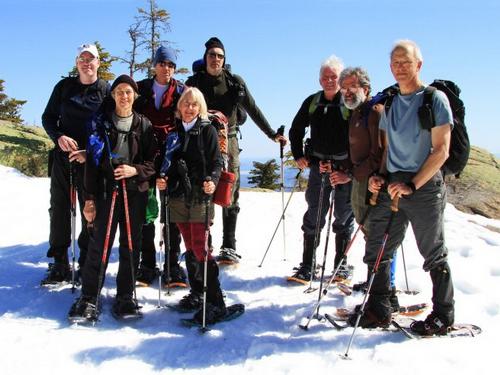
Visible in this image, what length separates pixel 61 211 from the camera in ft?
20.6

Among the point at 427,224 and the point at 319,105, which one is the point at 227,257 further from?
the point at 427,224

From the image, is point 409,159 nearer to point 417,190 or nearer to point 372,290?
point 417,190

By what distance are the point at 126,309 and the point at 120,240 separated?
2.67ft

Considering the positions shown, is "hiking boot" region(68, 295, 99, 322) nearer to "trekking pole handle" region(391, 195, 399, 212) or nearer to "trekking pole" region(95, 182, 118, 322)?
"trekking pole" region(95, 182, 118, 322)

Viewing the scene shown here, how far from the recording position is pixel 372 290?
496 centimetres

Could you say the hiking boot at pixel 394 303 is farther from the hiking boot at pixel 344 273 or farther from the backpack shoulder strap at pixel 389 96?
the backpack shoulder strap at pixel 389 96

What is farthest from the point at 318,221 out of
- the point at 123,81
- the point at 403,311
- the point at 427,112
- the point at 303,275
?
the point at 123,81

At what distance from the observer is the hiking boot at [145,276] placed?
6367 millimetres

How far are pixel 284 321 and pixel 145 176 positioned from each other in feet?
7.71

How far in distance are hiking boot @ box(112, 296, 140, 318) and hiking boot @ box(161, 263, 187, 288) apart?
90 cm

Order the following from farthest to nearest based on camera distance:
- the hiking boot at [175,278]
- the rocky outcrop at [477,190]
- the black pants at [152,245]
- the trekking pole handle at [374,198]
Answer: the rocky outcrop at [477,190]
the black pants at [152,245]
the hiking boot at [175,278]
the trekking pole handle at [374,198]

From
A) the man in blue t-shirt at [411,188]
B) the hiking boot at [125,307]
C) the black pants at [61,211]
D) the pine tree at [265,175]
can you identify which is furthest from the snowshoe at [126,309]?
the pine tree at [265,175]

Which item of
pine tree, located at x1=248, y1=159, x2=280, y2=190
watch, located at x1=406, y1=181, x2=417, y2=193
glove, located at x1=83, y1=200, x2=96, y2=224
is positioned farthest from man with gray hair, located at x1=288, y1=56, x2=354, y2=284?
pine tree, located at x1=248, y1=159, x2=280, y2=190

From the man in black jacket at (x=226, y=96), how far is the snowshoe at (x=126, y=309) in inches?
82.0
